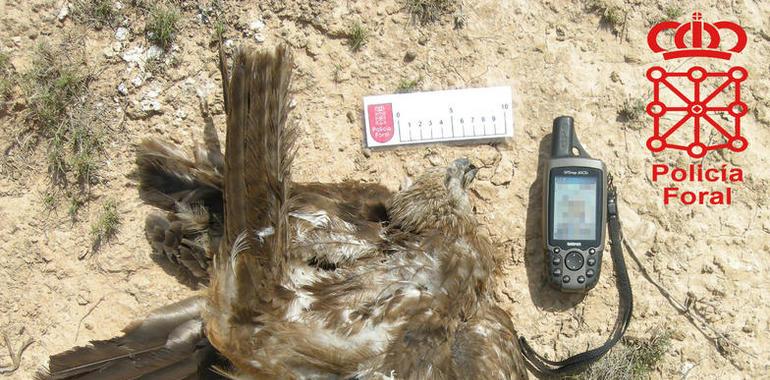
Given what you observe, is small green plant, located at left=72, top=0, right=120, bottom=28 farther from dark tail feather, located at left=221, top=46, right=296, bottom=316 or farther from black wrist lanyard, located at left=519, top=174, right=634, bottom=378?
black wrist lanyard, located at left=519, top=174, right=634, bottom=378

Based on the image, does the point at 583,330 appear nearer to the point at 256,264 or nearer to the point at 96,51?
the point at 256,264

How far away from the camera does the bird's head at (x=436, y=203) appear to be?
360 centimetres

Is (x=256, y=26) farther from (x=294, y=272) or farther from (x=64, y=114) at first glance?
(x=294, y=272)

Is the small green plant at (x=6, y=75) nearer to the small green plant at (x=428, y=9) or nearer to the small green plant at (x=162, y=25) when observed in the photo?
the small green plant at (x=162, y=25)

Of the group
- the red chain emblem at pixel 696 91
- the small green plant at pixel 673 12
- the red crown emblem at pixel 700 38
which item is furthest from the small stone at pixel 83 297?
the small green plant at pixel 673 12

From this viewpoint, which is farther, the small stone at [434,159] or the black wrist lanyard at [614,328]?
the small stone at [434,159]

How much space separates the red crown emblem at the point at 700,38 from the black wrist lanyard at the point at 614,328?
2.94 feet

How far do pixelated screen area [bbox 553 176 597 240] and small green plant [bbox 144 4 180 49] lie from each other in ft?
8.30

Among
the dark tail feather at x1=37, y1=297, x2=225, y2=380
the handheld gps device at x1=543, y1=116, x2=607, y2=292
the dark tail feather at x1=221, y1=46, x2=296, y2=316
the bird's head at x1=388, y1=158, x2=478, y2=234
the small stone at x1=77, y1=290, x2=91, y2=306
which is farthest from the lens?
the small stone at x1=77, y1=290, x2=91, y2=306

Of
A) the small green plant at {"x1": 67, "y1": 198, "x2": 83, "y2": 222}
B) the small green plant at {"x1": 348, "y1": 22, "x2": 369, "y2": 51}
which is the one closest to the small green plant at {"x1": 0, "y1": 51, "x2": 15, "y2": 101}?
the small green plant at {"x1": 67, "y1": 198, "x2": 83, "y2": 222}

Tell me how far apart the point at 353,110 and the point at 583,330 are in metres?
1.97

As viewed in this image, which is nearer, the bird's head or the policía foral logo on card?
the bird's head

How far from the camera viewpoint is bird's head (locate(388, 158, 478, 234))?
3602 millimetres

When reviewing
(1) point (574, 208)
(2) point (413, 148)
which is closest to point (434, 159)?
(2) point (413, 148)
